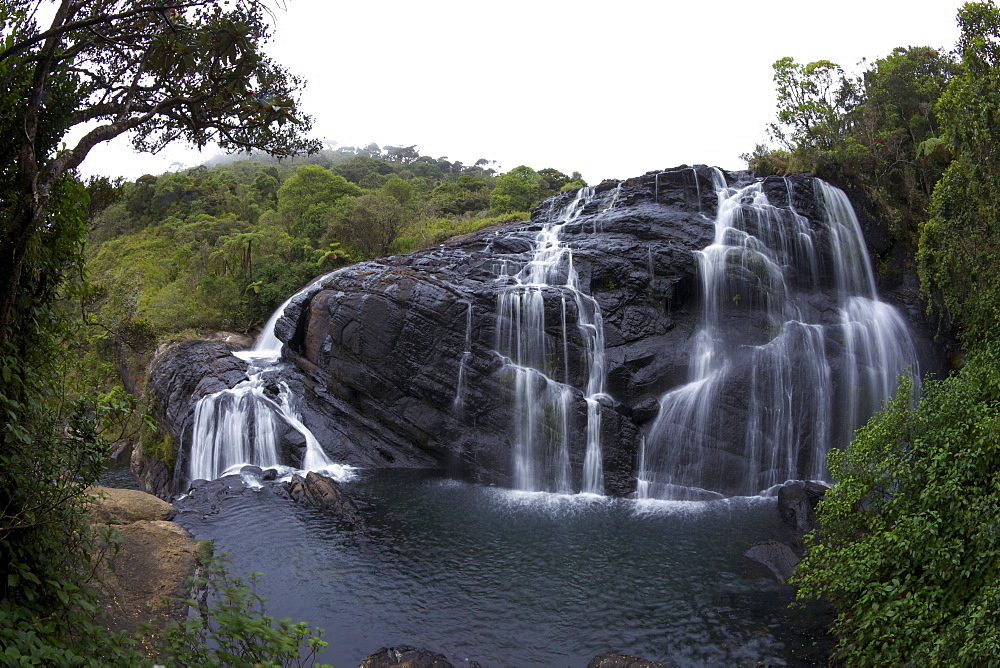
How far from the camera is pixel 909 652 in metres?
6.47

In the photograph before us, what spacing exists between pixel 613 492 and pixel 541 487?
6.40ft

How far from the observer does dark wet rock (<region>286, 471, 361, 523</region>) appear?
13711 millimetres

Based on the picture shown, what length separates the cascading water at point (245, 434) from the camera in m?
16.9

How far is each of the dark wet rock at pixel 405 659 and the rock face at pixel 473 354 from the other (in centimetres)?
796

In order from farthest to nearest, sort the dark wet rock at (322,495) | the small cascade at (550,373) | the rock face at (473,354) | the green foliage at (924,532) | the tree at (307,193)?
the tree at (307,193), the rock face at (473,354), the small cascade at (550,373), the dark wet rock at (322,495), the green foliage at (924,532)

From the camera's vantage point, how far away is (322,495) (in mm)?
14086

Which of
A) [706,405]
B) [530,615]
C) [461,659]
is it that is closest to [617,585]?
[530,615]

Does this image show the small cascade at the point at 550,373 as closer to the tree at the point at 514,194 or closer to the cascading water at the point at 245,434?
the cascading water at the point at 245,434

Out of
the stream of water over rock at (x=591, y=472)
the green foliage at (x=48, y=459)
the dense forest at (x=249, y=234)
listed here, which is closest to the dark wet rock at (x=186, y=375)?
the stream of water over rock at (x=591, y=472)

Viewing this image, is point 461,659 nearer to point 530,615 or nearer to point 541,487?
point 530,615

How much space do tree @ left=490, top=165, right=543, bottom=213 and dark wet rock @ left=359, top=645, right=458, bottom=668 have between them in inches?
1200

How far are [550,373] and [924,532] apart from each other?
1108 centimetres

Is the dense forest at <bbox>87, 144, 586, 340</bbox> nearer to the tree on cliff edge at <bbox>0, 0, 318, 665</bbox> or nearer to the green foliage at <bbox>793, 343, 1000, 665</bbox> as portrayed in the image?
the tree on cliff edge at <bbox>0, 0, 318, 665</bbox>

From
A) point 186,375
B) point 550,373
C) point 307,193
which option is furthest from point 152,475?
point 307,193
